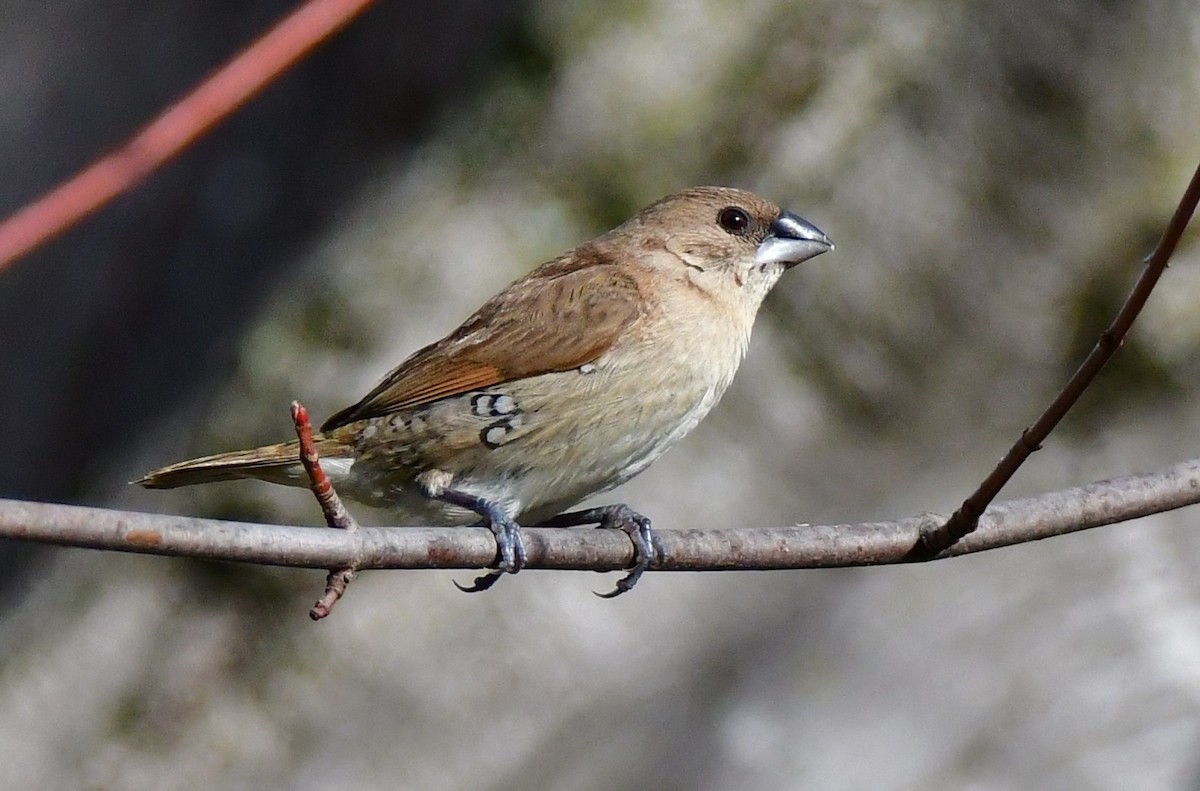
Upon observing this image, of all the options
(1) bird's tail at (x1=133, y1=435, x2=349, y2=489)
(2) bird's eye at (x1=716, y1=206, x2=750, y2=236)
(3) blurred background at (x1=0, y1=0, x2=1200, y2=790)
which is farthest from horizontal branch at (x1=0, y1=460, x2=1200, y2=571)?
(3) blurred background at (x1=0, y1=0, x2=1200, y2=790)

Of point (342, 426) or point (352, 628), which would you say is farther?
point (352, 628)

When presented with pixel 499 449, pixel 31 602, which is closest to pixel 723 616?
pixel 499 449

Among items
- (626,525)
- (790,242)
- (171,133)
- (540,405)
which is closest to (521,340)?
(540,405)

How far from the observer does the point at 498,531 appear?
2877mm

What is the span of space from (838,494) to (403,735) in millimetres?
1629

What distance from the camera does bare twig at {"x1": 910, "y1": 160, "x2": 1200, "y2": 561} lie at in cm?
188

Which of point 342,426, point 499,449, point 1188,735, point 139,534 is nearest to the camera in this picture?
point 139,534

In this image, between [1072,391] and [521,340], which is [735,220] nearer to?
[521,340]

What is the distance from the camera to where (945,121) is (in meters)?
4.34

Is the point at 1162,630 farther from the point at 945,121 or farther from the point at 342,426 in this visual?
the point at 342,426

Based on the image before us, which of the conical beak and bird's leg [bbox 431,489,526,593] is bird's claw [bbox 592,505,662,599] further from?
the conical beak

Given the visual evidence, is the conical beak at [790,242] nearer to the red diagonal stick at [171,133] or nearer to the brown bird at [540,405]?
the brown bird at [540,405]

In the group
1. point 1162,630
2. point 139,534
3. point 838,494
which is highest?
point 139,534

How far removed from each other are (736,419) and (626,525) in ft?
4.60
